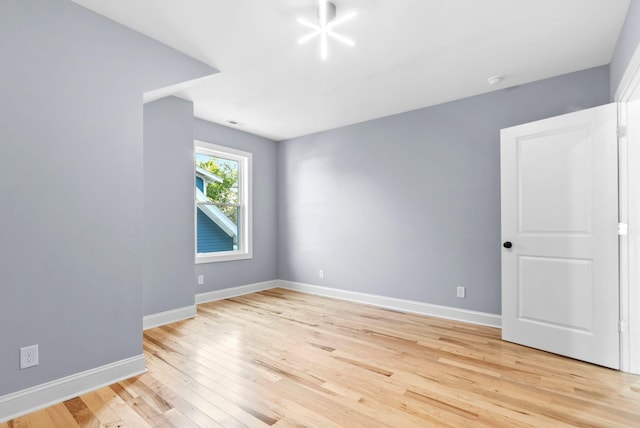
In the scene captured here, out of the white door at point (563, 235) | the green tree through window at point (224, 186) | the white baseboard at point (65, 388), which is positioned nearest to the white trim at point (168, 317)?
the white baseboard at point (65, 388)

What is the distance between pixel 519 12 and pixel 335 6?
1.29 meters

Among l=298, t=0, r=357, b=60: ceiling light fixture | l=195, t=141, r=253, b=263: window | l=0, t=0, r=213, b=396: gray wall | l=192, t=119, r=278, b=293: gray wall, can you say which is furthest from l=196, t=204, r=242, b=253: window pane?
l=298, t=0, r=357, b=60: ceiling light fixture

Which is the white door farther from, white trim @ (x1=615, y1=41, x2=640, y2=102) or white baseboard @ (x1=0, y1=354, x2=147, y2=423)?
white baseboard @ (x1=0, y1=354, x2=147, y2=423)

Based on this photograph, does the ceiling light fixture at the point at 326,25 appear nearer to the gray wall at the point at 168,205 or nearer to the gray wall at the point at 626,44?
the gray wall at the point at 626,44

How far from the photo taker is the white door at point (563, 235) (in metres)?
2.51

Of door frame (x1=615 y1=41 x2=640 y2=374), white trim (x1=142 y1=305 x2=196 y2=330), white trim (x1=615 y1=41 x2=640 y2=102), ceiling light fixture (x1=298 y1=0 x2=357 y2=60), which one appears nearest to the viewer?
white trim (x1=615 y1=41 x2=640 y2=102)

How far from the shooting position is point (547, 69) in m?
2.99

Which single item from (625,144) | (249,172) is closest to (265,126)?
(249,172)

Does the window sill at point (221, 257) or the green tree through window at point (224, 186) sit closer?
the window sill at point (221, 257)

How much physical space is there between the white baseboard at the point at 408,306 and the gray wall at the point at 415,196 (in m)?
0.07

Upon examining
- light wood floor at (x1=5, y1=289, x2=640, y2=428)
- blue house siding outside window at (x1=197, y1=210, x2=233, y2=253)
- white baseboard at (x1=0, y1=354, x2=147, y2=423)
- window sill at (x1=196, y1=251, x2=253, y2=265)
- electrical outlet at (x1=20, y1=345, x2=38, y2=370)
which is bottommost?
light wood floor at (x1=5, y1=289, x2=640, y2=428)

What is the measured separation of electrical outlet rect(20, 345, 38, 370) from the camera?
74.8 inches

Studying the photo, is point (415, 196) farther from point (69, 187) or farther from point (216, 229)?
point (69, 187)

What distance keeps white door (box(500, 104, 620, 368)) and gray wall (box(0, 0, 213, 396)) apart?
3.31 meters
